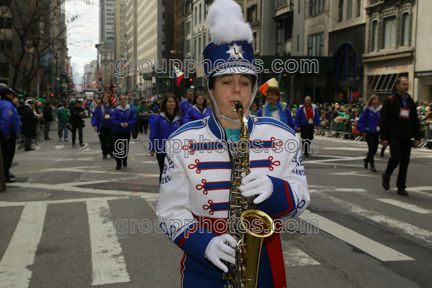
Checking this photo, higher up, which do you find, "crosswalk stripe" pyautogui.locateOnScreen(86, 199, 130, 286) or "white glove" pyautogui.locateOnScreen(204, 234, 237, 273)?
"white glove" pyautogui.locateOnScreen(204, 234, 237, 273)

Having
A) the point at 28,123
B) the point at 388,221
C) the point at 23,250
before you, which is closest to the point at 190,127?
the point at 23,250

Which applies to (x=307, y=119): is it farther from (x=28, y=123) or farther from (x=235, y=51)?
(x=235, y=51)

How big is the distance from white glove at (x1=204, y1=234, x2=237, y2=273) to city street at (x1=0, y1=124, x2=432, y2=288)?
8.11 feet

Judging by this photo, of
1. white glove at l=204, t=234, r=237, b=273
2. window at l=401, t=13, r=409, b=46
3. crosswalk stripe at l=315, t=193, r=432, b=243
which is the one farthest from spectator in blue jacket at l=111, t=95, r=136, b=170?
window at l=401, t=13, r=409, b=46

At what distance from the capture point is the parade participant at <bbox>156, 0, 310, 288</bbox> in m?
2.17

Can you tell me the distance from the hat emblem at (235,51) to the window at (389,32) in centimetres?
2939

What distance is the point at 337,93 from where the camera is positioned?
1422 inches

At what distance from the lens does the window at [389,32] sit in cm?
2886

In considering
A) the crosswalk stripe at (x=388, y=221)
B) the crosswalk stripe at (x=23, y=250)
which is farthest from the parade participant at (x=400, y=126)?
the crosswalk stripe at (x=23, y=250)

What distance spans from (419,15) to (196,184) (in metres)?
27.6

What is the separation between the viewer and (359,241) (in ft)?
18.9

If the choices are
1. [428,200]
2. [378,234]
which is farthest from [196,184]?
[428,200]

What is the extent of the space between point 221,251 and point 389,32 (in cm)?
3058

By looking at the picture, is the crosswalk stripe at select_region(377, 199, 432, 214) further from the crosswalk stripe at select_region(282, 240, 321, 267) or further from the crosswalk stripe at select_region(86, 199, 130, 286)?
the crosswalk stripe at select_region(86, 199, 130, 286)
